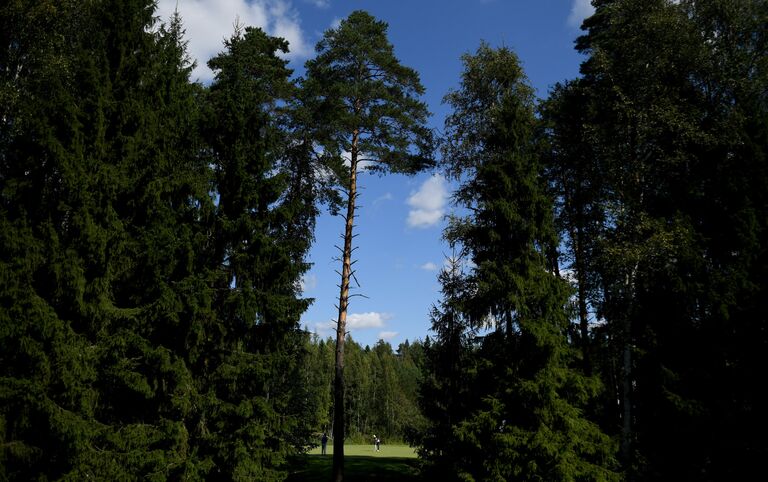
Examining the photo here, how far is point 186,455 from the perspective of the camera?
40.3 ft

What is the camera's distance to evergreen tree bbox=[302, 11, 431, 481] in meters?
19.0

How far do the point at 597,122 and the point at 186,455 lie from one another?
18774 millimetres

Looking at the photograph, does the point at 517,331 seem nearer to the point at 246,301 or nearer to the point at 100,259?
the point at 246,301

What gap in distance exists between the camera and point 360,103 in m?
19.9

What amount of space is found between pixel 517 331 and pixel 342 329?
6015mm

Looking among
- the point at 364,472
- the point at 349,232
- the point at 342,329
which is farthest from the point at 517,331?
the point at 364,472

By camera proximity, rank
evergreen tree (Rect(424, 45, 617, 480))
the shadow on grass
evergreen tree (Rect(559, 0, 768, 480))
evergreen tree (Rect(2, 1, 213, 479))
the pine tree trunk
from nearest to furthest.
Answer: evergreen tree (Rect(2, 1, 213, 479)), evergreen tree (Rect(424, 45, 617, 480)), evergreen tree (Rect(559, 0, 768, 480)), the pine tree trunk, the shadow on grass

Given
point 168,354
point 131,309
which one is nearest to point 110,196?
point 131,309

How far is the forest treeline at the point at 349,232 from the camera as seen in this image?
11875 mm

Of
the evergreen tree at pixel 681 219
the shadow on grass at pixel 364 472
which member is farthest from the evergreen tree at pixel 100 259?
the evergreen tree at pixel 681 219

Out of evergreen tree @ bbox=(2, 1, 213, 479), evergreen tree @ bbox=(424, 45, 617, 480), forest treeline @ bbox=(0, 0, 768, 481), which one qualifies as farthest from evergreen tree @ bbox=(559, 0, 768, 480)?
evergreen tree @ bbox=(2, 1, 213, 479)

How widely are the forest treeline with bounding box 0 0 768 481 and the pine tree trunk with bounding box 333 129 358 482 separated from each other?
0.18 meters

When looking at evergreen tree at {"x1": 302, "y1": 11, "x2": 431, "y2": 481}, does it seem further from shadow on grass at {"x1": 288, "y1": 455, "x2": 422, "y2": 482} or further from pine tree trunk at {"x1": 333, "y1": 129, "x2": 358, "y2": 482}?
shadow on grass at {"x1": 288, "y1": 455, "x2": 422, "y2": 482}

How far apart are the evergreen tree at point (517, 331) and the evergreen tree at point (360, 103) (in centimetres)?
323
